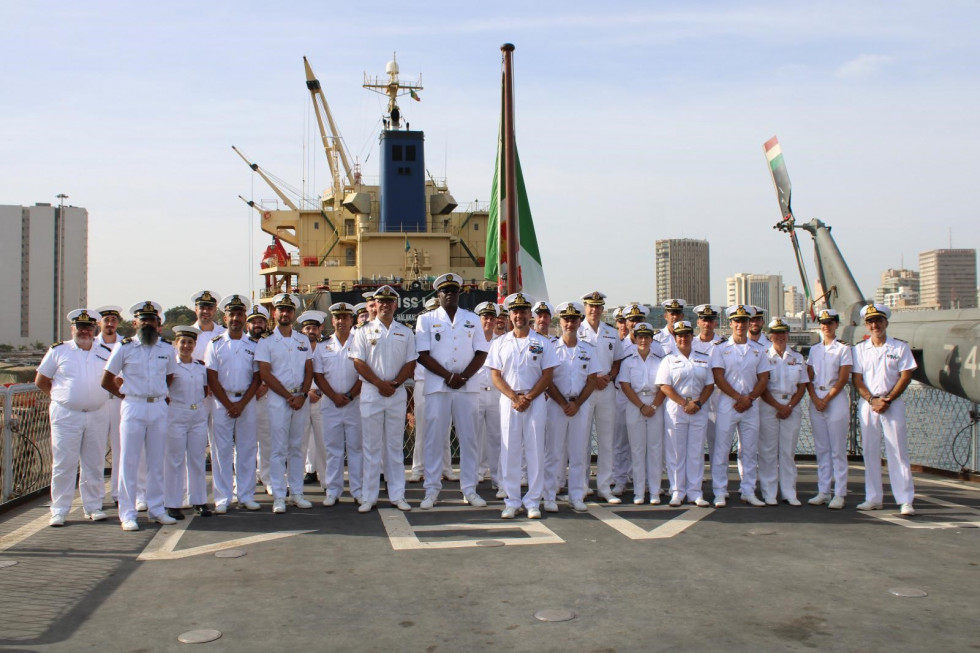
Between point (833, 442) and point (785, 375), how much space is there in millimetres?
759

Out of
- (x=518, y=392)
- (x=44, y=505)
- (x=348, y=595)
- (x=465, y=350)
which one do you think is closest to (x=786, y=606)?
(x=348, y=595)

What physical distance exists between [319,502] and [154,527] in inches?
60.9

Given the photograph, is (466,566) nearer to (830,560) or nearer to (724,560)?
(724,560)

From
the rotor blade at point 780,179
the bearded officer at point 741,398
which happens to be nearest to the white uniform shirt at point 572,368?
the bearded officer at point 741,398

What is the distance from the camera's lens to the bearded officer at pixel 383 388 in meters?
7.09

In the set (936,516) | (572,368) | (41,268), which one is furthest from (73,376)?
(41,268)

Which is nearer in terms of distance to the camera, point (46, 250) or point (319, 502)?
point (319, 502)

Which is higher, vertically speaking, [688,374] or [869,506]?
[688,374]

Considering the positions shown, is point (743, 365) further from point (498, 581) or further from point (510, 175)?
point (510, 175)

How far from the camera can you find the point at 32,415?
7.74 m

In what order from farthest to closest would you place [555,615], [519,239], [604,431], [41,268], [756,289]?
[756,289]
[41,268]
[519,239]
[604,431]
[555,615]

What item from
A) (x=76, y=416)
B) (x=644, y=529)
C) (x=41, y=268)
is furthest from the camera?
(x=41, y=268)

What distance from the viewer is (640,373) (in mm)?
7613

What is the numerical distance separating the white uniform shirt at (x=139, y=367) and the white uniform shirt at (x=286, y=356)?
0.87 m
